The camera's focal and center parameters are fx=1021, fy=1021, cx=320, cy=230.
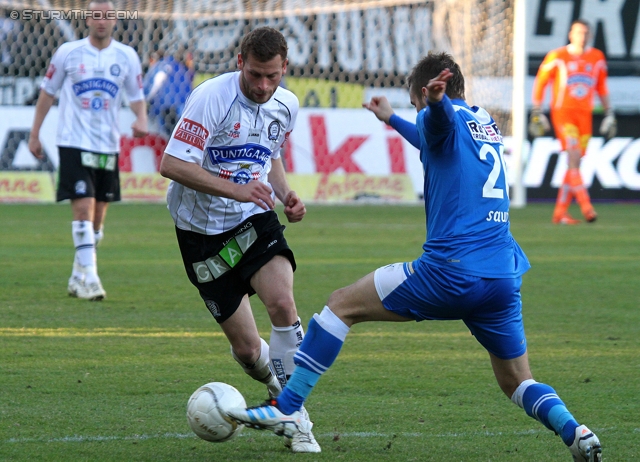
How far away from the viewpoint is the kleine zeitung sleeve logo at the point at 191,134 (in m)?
4.20

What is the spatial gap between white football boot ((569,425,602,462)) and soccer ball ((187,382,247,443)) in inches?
49.7

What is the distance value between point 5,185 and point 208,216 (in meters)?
13.2

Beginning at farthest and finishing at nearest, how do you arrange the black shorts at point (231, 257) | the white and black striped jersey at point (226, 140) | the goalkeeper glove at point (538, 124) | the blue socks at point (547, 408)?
the goalkeeper glove at point (538, 124) → the black shorts at point (231, 257) → the white and black striped jersey at point (226, 140) → the blue socks at point (547, 408)

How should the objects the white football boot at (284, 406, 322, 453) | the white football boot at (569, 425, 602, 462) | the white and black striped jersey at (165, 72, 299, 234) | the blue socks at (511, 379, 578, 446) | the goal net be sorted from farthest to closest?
the goal net
the white and black striped jersey at (165, 72, 299, 234)
the white football boot at (284, 406, 322, 453)
the blue socks at (511, 379, 578, 446)
the white football boot at (569, 425, 602, 462)

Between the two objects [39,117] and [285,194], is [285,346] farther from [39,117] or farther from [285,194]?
[39,117]

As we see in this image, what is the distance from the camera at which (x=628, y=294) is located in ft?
27.7

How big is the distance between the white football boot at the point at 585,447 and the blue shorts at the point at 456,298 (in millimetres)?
422

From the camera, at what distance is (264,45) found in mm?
4180

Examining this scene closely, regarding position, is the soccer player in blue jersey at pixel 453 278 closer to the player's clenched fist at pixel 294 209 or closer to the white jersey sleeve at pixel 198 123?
the player's clenched fist at pixel 294 209

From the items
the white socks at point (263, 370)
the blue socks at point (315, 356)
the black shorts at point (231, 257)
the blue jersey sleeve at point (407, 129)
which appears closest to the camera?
the blue socks at point (315, 356)

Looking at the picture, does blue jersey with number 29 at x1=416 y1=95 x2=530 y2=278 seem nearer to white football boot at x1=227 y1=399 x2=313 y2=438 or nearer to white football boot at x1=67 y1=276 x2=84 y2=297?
white football boot at x1=227 y1=399 x2=313 y2=438

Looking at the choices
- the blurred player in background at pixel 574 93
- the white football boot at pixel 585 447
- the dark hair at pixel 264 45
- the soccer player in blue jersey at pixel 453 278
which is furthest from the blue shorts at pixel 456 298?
the blurred player in background at pixel 574 93

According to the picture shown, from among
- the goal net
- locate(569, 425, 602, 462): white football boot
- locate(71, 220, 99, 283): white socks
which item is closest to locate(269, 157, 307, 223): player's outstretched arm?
locate(569, 425, 602, 462): white football boot

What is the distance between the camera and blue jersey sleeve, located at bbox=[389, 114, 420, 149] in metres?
4.16
